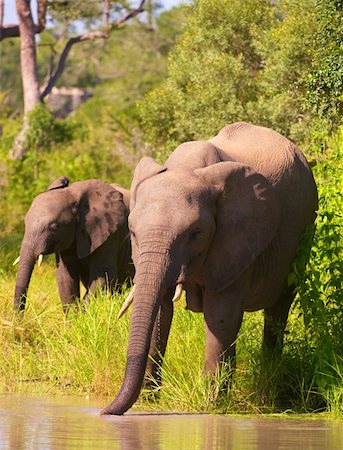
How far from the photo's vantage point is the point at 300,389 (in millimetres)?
8844

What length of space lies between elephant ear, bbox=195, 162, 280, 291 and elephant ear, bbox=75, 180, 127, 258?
4.87m

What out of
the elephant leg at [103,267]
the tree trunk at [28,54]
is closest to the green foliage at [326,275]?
the elephant leg at [103,267]

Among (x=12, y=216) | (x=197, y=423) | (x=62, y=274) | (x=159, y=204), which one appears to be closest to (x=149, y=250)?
(x=159, y=204)

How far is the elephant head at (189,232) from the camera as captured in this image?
296 inches

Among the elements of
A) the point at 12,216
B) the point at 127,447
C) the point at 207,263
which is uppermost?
the point at 207,263

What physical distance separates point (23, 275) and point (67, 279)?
1163mm

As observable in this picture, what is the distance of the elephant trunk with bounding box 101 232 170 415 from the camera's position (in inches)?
293

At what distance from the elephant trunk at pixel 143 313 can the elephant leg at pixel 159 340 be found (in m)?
0.93

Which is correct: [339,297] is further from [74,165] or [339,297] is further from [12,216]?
[74,165]

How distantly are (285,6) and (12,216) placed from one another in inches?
222

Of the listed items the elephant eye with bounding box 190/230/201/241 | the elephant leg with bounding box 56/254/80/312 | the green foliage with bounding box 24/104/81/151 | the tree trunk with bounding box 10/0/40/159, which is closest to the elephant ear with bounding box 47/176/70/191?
the elephant leg with bounding box 56/254/80/312

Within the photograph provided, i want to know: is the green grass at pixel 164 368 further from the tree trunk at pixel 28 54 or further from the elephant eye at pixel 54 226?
the tree trunk at pixel 28 54

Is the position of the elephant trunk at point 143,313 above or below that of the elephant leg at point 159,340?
above

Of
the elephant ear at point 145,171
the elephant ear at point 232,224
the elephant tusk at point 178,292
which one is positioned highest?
the elephant ear at point 145,171
